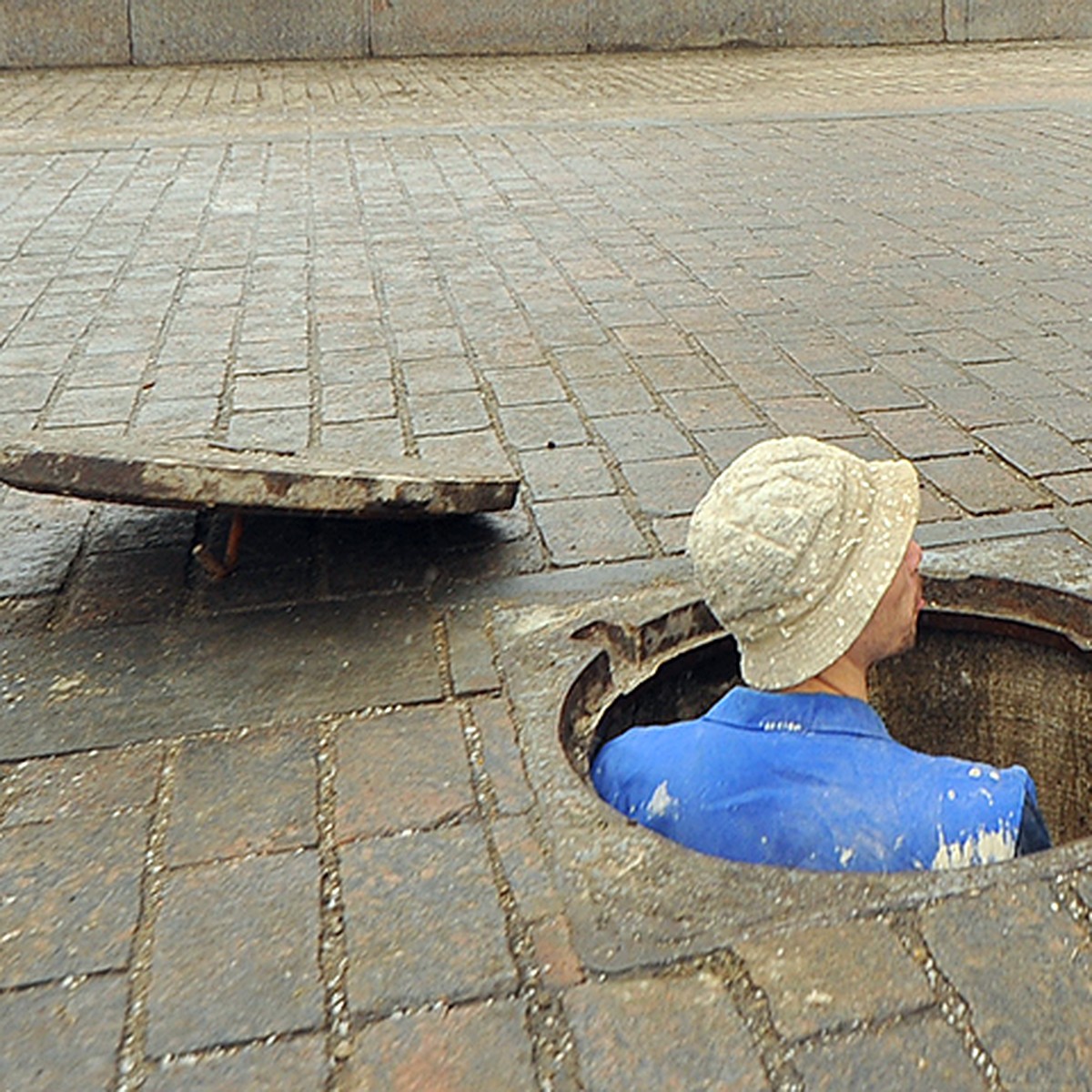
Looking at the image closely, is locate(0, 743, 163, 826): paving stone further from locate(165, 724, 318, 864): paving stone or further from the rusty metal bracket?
the rusty metal bracket

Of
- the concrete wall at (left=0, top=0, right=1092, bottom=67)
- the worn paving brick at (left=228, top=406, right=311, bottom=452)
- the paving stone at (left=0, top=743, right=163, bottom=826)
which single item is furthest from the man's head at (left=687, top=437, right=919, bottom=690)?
the concrete wall at (left=0, top=0, right=1092, bottom=67)

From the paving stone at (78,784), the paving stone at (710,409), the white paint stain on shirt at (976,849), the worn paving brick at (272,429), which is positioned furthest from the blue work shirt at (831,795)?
the worn paving brick at (272,429)

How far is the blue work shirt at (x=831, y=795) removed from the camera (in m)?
2.24

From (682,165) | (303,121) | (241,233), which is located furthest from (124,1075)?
(303,121)

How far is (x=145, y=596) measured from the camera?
3.50m

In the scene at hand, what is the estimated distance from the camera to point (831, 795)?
7.39 ft

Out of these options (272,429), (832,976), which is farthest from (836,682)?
(272,429)

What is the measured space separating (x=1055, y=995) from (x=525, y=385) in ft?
11.3

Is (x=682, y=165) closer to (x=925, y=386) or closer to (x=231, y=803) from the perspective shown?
(x=925, y=386)

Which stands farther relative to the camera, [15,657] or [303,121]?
[303,121]

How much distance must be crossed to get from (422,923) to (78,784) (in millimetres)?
920

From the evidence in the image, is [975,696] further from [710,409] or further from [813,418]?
[710,409]

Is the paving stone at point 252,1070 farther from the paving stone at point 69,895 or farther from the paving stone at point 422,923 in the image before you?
the paving stone at point 69,895

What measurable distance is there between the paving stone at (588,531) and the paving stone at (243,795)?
111cm
